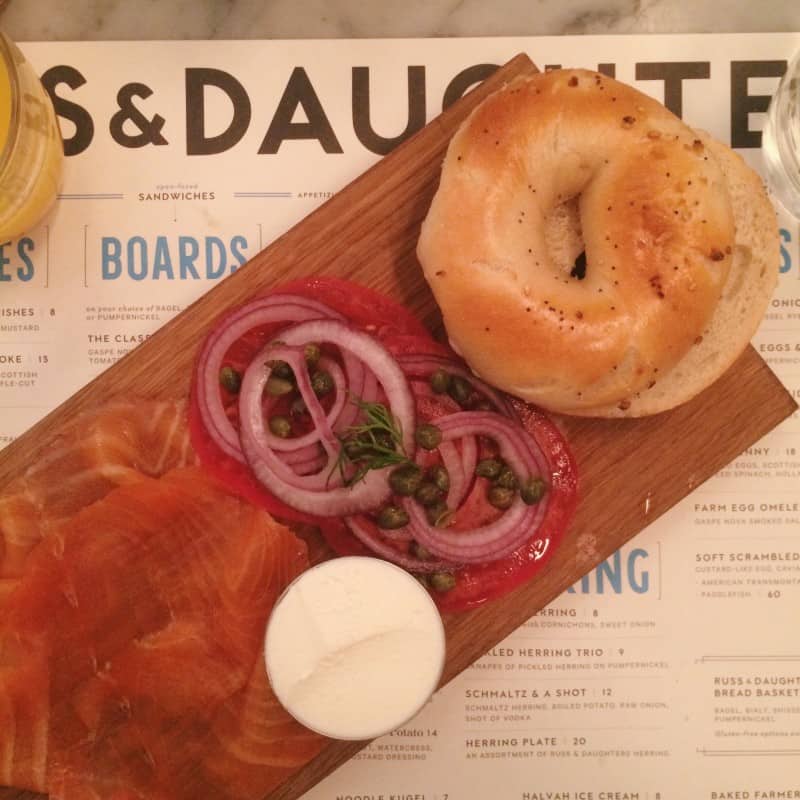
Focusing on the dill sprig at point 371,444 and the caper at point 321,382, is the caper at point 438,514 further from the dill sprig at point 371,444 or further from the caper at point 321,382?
the caper at point 321,382

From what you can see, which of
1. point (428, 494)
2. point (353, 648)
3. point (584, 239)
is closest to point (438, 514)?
point (428, 494)

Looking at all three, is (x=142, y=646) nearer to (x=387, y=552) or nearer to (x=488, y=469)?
(x=387, y=552)

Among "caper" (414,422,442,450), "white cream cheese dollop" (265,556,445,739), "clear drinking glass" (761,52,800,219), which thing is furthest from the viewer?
"clear drinking glass" (761,52,800,219)

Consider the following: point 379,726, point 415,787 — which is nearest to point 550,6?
point 379,726

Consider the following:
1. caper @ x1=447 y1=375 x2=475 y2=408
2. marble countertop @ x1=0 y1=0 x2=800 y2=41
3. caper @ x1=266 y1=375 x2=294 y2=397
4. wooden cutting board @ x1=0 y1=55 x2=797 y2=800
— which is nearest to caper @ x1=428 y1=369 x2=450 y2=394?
caper @ x1=447 y1=375 x2=475 y2=408

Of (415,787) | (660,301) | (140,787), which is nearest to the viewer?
(660,301)

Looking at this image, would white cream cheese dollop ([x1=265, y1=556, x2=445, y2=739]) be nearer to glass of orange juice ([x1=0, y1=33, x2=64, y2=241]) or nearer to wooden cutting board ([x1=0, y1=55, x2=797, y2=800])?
wooden cutting board ([x1=0, y1=55, x2=797, y2=800])

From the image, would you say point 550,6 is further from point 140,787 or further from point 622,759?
point 140,787
